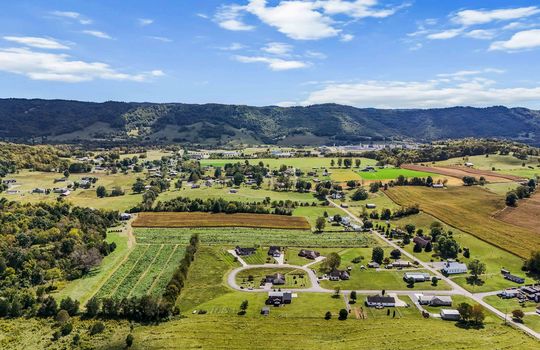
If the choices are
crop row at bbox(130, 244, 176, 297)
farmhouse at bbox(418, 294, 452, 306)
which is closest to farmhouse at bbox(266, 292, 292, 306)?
crop row at bbox(130, 244, 176, 297)

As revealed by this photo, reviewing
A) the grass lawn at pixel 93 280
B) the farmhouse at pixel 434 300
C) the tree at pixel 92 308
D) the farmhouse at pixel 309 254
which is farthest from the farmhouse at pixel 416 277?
the grass lawn at pixel 93 280

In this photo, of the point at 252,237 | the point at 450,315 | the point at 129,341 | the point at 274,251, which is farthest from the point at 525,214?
the point at 129,341

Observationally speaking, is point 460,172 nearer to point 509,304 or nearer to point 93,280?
point 509,304

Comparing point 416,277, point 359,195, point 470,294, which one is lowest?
point 470,294

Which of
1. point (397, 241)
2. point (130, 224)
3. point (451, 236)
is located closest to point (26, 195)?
point (130, 224)

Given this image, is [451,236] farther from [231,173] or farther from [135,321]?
[231,173]
